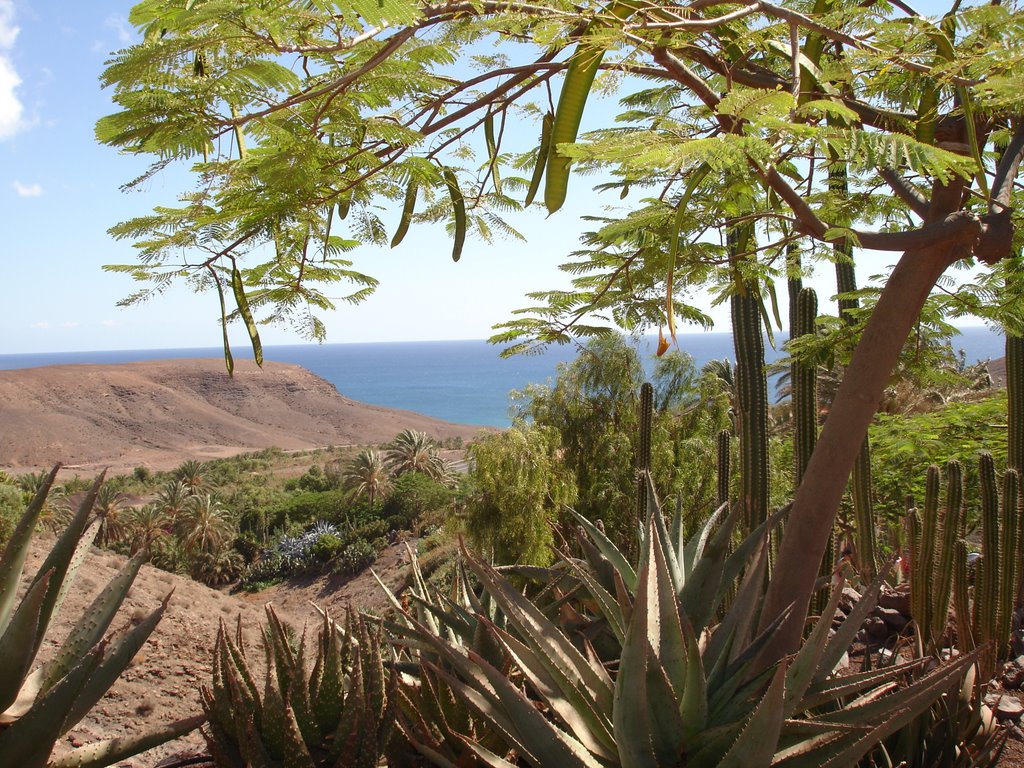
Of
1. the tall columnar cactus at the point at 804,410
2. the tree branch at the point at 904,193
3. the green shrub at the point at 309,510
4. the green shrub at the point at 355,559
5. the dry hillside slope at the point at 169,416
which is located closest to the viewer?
the tree branch at the point at 904,193

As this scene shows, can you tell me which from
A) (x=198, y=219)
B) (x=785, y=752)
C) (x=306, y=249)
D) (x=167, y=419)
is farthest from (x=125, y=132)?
(x=167, y=419)

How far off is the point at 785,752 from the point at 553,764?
A: 2.03 feet

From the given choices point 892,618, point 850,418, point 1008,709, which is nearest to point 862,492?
point 892,618

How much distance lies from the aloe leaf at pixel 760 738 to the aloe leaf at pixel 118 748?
4.93 feet

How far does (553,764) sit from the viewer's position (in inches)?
77.8

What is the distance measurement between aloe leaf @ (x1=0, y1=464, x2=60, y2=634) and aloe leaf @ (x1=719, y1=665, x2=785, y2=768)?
6.88 ft

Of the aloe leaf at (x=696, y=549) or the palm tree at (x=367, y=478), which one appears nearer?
the aloe leaf at (x=696, y=549)

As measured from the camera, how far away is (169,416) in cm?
8344

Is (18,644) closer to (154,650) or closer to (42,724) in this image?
(42,724)

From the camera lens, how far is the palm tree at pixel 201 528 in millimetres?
35719

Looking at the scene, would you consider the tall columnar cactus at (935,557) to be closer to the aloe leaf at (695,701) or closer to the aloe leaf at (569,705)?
the aloe leaf at (695,701)

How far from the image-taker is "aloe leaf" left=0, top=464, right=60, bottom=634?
2243mm

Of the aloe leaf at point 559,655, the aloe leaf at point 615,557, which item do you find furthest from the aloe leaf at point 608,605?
the aloe leaf at point 559,655

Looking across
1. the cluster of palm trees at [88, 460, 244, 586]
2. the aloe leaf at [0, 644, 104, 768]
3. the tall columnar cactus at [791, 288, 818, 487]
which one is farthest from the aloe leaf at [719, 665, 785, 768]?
the cluster of palm trees at [88, 460, 244, 586]
